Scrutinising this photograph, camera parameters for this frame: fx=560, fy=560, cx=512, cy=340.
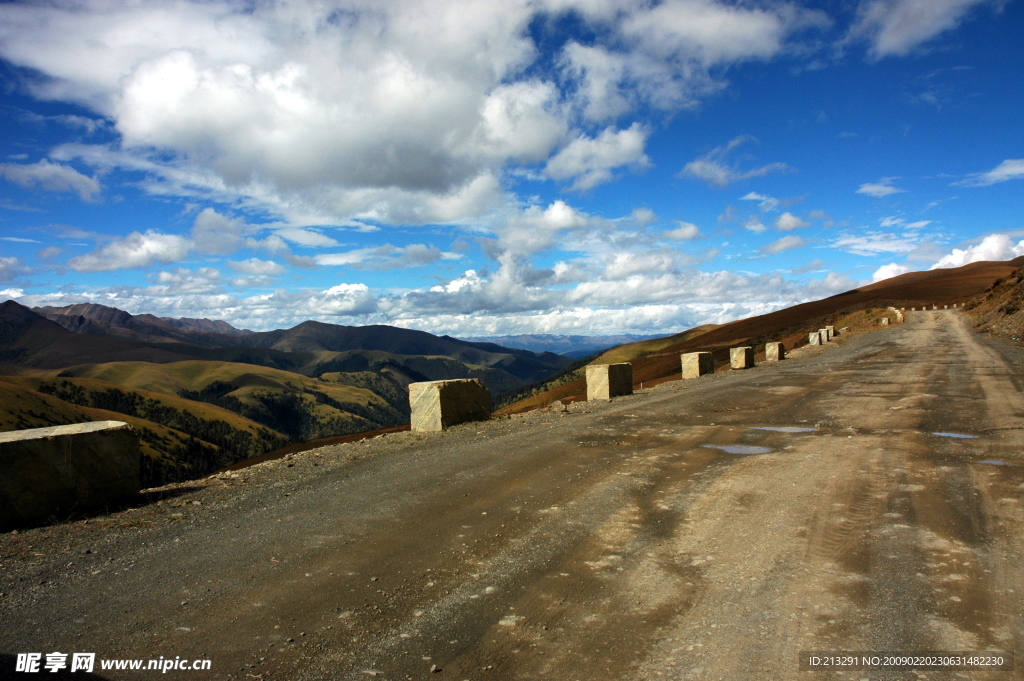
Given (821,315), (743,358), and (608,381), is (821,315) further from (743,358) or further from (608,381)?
(608,381)

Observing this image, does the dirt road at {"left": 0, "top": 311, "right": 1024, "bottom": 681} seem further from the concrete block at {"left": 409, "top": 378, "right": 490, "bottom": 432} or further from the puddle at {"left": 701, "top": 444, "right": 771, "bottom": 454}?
the concrete block at {"left": 409, "top": 378, "right": 490, "bottom": 432}

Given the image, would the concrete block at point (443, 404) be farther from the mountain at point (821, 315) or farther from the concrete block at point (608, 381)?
the mountain at point (821, 315)

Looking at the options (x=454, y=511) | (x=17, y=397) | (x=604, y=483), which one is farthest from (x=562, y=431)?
(x=17, y=397)

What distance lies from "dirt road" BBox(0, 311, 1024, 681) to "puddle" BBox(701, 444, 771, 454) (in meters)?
0.18

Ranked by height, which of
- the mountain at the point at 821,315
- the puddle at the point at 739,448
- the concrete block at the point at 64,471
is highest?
the mountain at the point at 821,315

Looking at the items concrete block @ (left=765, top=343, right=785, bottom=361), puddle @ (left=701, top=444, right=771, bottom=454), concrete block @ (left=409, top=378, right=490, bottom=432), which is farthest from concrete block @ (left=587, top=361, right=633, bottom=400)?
concrete block @ (left=765, top=343, right=785, bottom=361)

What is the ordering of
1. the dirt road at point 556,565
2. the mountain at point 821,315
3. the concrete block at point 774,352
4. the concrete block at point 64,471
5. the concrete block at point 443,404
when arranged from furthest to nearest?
the mountain at point 821,315, the concrete block at point 774,352, the concrete block at point 443,404, the concrete block at point 64,471, the dirt road at point 556,565

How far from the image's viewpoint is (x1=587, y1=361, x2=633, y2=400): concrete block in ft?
52.9

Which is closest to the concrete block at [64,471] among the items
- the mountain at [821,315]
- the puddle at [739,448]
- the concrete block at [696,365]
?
the puddle at [739,448]

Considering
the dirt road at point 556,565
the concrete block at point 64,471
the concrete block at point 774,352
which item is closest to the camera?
the dirt road at point 556,565

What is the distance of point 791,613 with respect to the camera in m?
3.59

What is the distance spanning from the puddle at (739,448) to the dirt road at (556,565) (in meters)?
0.18

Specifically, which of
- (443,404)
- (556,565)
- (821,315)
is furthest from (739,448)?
Result: (821,315)

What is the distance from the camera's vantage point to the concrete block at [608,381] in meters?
16.1
